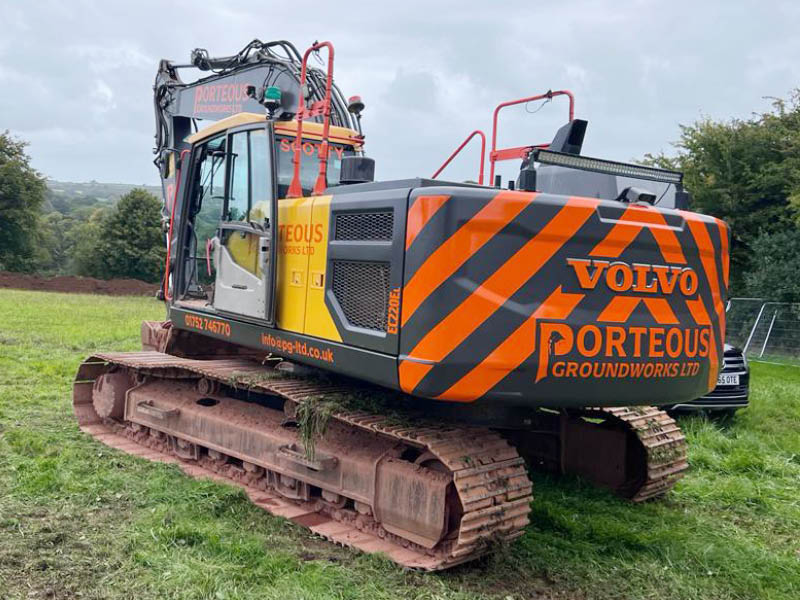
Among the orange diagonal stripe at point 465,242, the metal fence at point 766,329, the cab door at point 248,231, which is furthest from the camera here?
the metal fence at point 766,329

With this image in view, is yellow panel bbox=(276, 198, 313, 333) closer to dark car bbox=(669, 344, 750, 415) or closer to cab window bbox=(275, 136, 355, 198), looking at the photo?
cab window bbox=(275, 136, 355, 198)

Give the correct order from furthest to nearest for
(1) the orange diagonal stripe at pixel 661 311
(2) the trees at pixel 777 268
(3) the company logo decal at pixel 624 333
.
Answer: (2) the trees at pixel 777 268 → (1) the orange diagonal stripe at pixel 661 311 → (3) the company logo decal at pixel 624 333

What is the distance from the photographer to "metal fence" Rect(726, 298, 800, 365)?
15.3m

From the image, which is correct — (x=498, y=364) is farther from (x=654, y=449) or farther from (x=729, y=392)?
(x=729, y=392)

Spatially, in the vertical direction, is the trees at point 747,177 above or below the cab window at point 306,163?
above

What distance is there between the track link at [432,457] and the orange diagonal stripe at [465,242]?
0.91 metres

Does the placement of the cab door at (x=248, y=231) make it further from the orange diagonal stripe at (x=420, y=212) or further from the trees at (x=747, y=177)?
the trees at (x=747, y=177)

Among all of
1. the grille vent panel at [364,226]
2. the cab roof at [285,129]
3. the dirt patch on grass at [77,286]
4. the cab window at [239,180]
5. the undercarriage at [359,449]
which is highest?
the cab roof at [285,129]

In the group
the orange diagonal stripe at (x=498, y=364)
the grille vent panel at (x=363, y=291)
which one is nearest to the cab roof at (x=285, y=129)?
the grille vent panel at (x=363, y=291)

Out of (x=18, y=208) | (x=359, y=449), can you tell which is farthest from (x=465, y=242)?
(x=18, y=208)

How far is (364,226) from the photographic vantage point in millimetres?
4312

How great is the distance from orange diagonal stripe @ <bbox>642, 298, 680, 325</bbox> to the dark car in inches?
171

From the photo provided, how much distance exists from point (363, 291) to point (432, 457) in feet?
3.30

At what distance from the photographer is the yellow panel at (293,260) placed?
15.8ft
